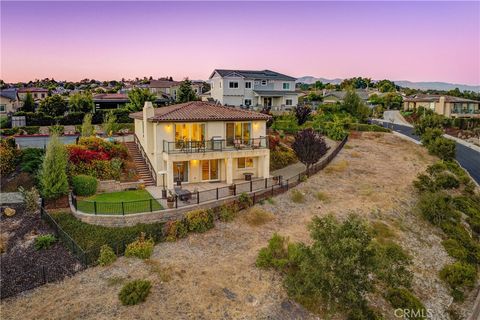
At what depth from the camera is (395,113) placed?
83.5m

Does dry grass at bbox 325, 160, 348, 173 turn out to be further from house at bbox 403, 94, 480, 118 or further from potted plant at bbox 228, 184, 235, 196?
house at bbox 403, 94, 480, 118

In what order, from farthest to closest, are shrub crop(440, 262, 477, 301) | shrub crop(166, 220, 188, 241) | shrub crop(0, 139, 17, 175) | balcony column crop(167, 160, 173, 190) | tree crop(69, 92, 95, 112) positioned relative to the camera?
tree crop(69, 92, 95, 112), shrub crop(0, 139, 17, 175), balcony column crop(167, 160, 173, 190), shrub crop(166, 220, 188, 241), shrub crop(440, 262, 477, 301)

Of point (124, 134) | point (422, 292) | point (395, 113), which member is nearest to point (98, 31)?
point (124, 134)

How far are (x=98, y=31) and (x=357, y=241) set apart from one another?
37.4 m

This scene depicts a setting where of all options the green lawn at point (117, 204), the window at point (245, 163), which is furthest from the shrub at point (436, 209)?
the green lawn at point (117, 204)

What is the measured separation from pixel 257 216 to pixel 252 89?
135 ft

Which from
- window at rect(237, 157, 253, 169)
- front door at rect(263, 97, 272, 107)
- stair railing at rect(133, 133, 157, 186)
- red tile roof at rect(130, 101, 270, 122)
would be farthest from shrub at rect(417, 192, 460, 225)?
front door at rect(263, 97, 272, 107)

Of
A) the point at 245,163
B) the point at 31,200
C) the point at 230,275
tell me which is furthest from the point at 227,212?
the point at 31,200

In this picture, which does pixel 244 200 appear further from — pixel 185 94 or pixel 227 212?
pixel 185 94

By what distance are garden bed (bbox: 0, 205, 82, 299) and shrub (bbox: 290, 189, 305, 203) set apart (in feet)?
49.0

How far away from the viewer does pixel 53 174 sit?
74.9ft

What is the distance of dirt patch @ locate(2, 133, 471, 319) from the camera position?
14727mm

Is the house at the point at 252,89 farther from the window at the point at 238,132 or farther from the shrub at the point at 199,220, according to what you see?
the shrub at the point at 199,220

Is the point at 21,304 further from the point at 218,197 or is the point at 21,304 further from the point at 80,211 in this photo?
the point at 218,197
